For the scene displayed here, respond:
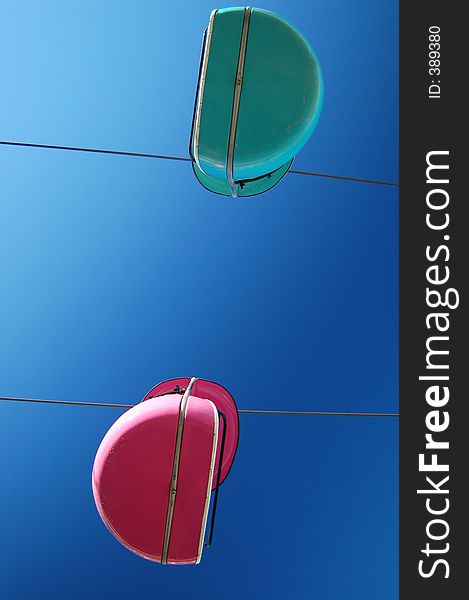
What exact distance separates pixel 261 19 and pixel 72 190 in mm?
2293

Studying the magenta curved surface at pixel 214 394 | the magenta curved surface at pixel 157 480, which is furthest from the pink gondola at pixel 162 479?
the magenta curved surface at pixel 214 394

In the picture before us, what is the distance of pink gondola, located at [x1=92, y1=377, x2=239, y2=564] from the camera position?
2.42 metres

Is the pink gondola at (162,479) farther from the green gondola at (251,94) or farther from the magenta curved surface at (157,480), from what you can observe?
the green gondola at (251,94)

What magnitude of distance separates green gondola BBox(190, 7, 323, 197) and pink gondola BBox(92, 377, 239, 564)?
37.2 inches

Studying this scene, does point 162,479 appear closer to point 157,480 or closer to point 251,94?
point 157,480

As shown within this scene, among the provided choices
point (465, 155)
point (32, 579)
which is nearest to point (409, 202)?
point (465, 155)

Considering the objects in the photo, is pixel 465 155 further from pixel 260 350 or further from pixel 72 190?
pixel 72 190

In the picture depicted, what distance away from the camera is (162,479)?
95.4 inches

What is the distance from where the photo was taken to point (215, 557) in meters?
4.52

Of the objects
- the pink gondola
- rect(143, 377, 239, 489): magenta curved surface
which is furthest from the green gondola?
rect(143, 377, 239, 489): magenta curved surface

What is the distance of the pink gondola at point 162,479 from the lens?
2420 mm

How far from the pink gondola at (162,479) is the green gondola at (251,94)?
946mm

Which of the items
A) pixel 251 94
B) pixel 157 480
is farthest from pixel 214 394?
pixel 251 94

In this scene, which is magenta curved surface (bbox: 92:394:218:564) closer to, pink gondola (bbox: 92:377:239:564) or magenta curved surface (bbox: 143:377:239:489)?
pink gondola (bbox: 92:377:239:564)
